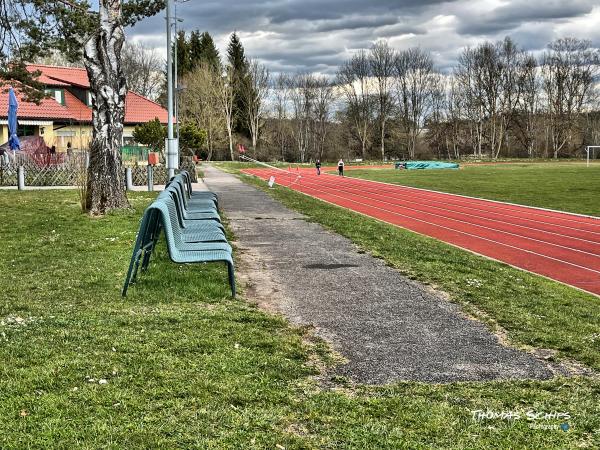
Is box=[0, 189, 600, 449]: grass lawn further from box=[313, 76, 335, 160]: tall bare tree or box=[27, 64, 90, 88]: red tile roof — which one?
box=[313, 76, 335, 160]: tall bare tree

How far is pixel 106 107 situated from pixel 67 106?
36.3 m

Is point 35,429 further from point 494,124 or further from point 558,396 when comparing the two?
point 494,124

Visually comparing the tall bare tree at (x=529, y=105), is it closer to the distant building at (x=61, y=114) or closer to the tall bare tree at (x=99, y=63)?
the distant building at (x=61, y=114)

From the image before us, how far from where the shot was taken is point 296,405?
162 inches

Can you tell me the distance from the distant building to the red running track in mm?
21677

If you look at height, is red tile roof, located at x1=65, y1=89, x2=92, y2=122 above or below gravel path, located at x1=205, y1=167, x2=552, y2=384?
above

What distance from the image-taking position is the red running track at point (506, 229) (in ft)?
42.6

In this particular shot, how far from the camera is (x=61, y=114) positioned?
150 feet

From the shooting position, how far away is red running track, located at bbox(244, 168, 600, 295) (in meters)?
13.0

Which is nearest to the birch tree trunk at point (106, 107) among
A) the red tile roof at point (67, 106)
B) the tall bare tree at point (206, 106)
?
the red tile roof at point (67, 106)

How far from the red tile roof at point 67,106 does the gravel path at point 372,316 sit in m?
32.0

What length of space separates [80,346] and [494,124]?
317 ft

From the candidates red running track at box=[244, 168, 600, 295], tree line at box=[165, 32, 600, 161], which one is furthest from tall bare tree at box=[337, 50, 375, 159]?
red running track at box=[244, 168, 600, 295]

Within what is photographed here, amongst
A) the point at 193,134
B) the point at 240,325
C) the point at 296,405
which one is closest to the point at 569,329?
the point at 240,325
